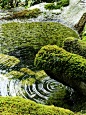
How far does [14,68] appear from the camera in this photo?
6172 mm

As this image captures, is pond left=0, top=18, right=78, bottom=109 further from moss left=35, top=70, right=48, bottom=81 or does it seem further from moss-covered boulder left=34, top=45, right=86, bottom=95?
moss-covered boulder left=34, top=45, right=86, bottom=95

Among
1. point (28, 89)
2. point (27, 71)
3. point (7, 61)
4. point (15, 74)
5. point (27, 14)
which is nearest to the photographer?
point (28, 89)

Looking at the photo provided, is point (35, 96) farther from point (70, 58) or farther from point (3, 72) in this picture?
point (3, 72)

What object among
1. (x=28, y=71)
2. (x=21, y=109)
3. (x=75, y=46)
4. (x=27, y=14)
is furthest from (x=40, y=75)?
(x=27, y=14)

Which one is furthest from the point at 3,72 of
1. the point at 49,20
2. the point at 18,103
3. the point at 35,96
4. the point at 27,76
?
the point at 49,20

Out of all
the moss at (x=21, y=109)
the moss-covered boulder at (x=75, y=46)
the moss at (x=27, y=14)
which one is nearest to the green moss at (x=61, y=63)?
the moss-covered boulder at (x=75, y=46)

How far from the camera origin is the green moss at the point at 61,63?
147 inches

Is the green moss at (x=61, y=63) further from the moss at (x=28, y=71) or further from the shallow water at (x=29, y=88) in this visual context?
the moss at (x=28, y=71)

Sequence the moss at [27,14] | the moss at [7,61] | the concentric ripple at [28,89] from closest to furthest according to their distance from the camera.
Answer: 1. the concentric ripple at [28,89]
2. the moss at [7,61]
3. the moss at [27,14]

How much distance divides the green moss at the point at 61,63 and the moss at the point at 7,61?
280 centimetres

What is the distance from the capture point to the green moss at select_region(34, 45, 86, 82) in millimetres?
3744

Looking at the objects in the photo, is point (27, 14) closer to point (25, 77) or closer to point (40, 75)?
point (40, 75)

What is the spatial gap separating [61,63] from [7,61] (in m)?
3.78

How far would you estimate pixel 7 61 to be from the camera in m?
6.70
